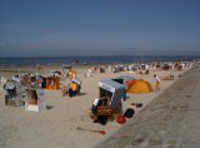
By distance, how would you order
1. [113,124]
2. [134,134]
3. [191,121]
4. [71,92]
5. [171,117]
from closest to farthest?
[134,134]
[191,121]
[171,117]
[113,124]
[71,92]

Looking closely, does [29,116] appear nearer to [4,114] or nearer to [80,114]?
[4,114]

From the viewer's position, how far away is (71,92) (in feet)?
36.7

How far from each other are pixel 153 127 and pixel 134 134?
0.33m

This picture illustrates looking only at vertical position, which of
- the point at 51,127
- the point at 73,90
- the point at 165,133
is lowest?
the point at 51,127

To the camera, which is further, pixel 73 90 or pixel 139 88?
pixel 139 88

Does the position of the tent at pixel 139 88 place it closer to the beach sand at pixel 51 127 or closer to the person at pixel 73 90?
the beach sand at pixel 51 127

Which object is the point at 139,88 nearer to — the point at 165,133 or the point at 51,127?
the point at 51,127

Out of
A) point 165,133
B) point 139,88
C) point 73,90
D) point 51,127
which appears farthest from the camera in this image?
point 139,88

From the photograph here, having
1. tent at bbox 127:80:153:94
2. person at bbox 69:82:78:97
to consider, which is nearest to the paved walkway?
person at bbox 69:82:78:97

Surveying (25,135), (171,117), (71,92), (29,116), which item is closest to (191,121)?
(171,117)

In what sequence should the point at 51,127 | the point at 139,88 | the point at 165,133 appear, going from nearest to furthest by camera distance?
the point at 165,133, the point at 51,127, the point at 139,88

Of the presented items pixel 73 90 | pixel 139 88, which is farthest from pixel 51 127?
pixel 139 88

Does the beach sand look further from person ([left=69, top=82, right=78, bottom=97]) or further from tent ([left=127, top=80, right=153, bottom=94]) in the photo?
tent ([left=127, top=80, right=153, bottom=94])

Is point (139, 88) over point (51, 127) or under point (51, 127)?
over
